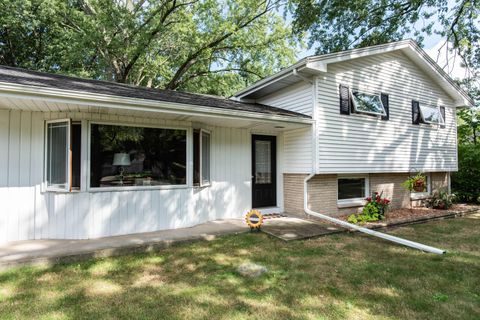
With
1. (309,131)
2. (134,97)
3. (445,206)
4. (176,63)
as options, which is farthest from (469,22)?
(176,63)

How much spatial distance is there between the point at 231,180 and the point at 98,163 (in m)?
3.27

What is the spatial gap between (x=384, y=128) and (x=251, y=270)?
6.46 m

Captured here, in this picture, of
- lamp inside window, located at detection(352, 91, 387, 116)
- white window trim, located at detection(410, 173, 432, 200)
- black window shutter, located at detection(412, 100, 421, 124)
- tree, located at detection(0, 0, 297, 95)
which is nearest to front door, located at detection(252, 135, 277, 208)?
lamp inside window, located at detection(352, 91, 387, 116)

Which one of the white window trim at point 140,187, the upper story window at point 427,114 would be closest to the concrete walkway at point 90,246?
the white window trim at point 140,187

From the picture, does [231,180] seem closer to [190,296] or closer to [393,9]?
[190,296]

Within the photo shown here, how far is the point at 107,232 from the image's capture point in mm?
5125

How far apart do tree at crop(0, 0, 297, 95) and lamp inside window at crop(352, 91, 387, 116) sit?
33.6 feet

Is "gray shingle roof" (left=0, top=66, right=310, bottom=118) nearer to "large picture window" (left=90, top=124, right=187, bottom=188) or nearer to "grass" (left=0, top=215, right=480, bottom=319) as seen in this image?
"large picture window" (left=90, top=124, right=187, bottom=188)

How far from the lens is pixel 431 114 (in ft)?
30.5

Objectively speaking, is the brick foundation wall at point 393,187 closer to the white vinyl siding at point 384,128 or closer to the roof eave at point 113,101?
the white vinyl siding at point 384,128

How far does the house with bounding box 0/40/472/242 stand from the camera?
15.9ft

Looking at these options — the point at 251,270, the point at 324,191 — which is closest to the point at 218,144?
the point at 324,191

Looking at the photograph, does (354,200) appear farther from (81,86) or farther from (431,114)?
(81,86)

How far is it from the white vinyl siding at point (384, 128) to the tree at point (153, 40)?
32.3 feet
